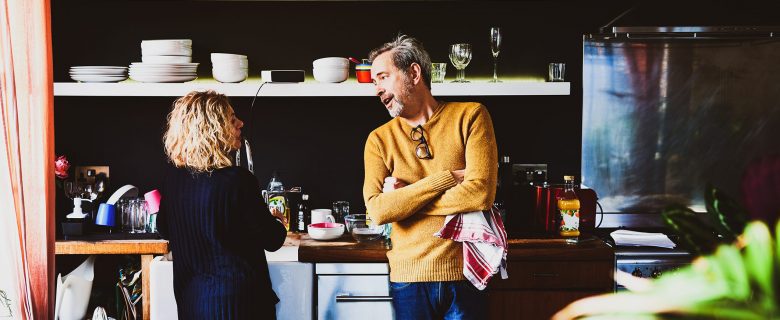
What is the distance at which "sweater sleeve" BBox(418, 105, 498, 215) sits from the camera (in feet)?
6.73

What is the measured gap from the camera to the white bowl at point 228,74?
3.00m

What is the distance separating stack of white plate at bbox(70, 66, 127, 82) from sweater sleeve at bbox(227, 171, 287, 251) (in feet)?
4.57

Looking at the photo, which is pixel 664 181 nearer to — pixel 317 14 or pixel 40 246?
pixel 317 14

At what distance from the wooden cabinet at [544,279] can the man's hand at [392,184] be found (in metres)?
0.76

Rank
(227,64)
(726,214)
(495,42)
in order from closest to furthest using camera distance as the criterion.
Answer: (726,214) → (227,64) → (495,42)

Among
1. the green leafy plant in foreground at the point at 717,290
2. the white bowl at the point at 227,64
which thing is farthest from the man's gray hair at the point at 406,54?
the green leafy plant in foreground at the point at 717,290

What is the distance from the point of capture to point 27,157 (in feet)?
7.45

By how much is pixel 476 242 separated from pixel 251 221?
74cm

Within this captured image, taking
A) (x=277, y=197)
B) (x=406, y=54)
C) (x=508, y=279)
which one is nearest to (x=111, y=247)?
(x=277, y=197)

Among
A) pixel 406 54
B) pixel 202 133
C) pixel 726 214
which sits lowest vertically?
pixel 726 214

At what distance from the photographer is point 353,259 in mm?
2625

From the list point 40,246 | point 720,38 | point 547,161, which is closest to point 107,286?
point 40,246

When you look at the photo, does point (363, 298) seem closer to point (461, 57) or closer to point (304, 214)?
point (304, 214)

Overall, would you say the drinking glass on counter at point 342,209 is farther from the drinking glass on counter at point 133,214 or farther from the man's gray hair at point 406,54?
the man's gray hair at point 406,54
